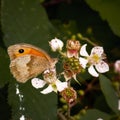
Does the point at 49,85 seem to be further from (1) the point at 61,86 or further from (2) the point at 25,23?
(2) the point at 25,23

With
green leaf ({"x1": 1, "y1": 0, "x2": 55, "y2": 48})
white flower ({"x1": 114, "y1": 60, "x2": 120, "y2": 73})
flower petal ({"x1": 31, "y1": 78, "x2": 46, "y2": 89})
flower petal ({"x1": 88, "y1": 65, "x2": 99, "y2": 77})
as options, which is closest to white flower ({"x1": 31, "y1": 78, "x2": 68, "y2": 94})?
flower petal ({"x1": 31, "y1": 78, "x2": 46, "y2": 89})

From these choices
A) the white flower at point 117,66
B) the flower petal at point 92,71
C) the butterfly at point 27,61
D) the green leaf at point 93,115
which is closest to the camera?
the butterfly at point 27,61

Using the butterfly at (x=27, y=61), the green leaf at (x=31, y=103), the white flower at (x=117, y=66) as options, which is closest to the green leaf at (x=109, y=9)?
the white flower at (x=117, y=66)

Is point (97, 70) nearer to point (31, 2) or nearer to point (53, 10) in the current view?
point (31, 2)

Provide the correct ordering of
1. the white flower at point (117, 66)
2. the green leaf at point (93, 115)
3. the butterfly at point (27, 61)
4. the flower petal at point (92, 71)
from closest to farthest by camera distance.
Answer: the butterfly at point (27, 61) → the flower petal at point (92, 71) → the green leaf at point (93, 115) → the white flower at point (117, 66)

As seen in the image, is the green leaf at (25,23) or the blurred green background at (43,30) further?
the green leaf at (25,23)

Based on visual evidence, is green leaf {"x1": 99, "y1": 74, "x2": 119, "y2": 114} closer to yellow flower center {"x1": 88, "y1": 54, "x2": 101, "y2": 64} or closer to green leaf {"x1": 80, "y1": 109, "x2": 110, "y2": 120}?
green leaf {"x1": 80, "y1": 109, "x2": 110, "y2": 120}

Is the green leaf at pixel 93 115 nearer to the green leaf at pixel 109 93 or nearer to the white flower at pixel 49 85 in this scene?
the green leaf at pixel 109 93
